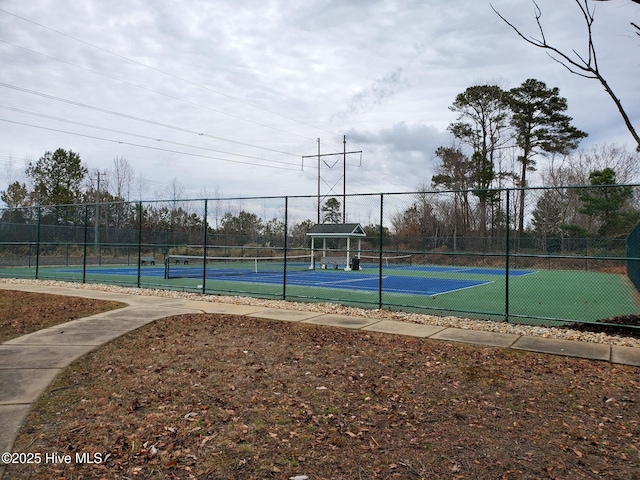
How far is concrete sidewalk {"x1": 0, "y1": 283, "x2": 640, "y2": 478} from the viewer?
190 inches

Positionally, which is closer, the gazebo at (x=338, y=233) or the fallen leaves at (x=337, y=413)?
the fallen leaves at (x=337, y=413)

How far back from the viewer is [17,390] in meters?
4.88

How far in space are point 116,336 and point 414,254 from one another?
12.0 metres

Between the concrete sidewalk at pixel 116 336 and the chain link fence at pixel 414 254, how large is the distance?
126cm

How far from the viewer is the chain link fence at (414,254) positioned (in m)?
13.3

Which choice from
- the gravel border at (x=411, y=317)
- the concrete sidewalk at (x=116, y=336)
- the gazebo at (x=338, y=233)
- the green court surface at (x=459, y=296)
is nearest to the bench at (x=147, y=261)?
the green court surface at (x=459, y=296)

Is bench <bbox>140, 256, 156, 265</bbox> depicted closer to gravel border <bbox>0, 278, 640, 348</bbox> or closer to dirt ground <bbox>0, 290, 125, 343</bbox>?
gravel border <bbox>0, 278, 640, 348</bbox>

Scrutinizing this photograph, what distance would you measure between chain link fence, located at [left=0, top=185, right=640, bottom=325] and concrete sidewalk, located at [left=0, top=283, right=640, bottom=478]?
1255 millimetres

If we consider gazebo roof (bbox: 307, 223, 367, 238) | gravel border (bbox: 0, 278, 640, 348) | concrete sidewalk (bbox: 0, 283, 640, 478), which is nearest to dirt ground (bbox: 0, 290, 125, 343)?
concrete sidewalk (bbox: 0, 283, 640, 478)

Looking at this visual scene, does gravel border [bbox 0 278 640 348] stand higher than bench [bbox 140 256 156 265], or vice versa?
bench [bbox 140 256 156 265]

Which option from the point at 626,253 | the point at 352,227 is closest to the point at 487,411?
the point at 626,253

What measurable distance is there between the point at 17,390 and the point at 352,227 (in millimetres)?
25464

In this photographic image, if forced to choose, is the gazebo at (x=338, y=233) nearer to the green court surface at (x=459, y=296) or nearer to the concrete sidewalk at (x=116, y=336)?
the green court surface at (x=459, y=296)

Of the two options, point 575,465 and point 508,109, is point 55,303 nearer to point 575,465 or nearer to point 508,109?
point 575,465
